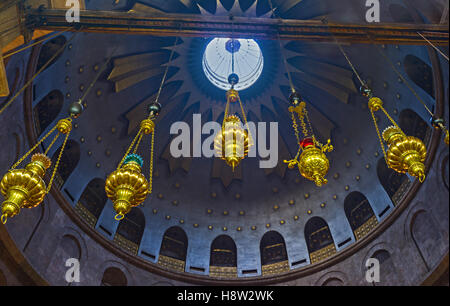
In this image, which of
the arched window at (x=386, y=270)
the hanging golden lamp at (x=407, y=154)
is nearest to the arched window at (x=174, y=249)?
the arched window at (x=386, y=270)

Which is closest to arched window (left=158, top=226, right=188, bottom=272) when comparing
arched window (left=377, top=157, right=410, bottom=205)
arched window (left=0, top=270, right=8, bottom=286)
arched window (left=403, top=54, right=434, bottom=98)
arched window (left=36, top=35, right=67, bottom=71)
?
arched window (left=0, top=270, right=8, bottom=286)

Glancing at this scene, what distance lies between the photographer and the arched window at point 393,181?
10.1m

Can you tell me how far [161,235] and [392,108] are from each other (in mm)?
8946

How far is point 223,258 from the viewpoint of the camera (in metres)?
12.3

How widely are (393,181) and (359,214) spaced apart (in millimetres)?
1593

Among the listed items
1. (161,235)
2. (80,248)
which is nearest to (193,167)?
(161,235)

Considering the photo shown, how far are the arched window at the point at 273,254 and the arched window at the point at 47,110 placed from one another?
832cm

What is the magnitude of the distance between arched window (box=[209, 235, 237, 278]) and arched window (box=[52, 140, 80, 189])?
5705 mm

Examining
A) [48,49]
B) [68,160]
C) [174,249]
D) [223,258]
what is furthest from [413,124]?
[68,160]

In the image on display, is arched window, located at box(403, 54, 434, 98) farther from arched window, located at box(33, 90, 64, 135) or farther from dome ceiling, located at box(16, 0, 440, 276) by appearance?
arched window, located at box(33, 90, 64, 135)

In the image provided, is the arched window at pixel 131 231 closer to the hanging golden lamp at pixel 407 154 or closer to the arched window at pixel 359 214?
the arched window at pixel 359 214

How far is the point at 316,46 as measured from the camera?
11.7m

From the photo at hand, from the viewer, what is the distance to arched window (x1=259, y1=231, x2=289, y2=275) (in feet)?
38.3

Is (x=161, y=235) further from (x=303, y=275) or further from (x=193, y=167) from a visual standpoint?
(x=303, y=275)
